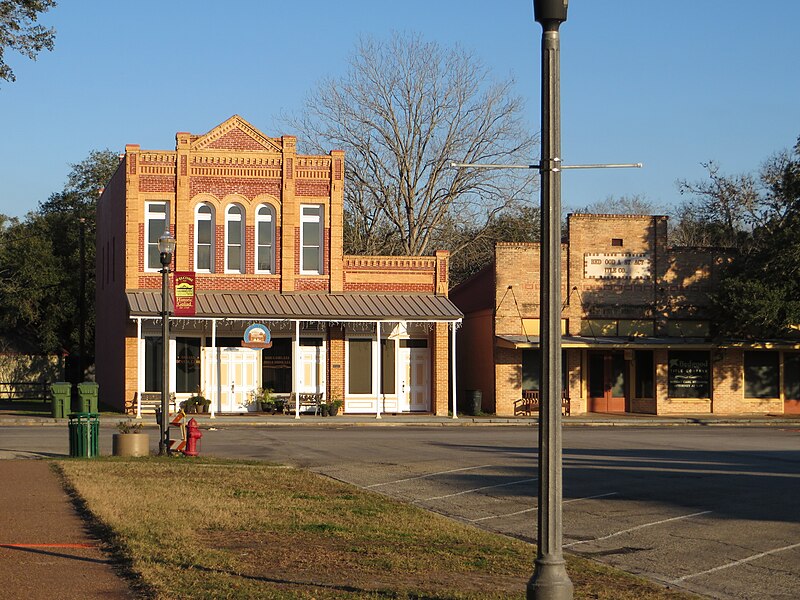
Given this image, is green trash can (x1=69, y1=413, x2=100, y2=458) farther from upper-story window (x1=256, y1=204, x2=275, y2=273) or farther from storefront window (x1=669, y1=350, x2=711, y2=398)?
storefront window (x1=669, y1=350, x2=711, y2=398)

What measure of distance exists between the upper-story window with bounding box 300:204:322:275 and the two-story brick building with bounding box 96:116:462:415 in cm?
4

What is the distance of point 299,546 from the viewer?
426 inches

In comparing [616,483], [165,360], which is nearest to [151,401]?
[165,360]

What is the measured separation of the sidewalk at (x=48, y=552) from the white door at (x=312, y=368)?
22450 mm

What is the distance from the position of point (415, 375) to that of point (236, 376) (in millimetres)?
6387

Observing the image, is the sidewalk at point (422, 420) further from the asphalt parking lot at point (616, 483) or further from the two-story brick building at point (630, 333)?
the asphalt parking lot at point (616, 483)

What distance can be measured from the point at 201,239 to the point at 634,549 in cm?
2798

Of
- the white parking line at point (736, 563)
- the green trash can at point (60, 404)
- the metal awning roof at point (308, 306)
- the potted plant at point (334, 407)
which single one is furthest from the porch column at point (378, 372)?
the white parking line at point (736, 563)

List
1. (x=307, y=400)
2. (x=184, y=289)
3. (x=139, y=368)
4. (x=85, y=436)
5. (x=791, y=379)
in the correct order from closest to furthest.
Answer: (x=85, y=436) < (x=184, y=289) < (x=139, y=368) < (x=307, y=400) < (x=791, y=379)

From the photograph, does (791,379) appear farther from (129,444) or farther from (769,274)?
(129,444)

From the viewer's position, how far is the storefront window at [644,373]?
40.9 meters

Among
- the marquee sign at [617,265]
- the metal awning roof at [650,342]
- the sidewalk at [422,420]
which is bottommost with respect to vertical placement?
the sidewalk at [422,420]

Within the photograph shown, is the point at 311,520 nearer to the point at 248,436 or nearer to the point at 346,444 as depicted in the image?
the point at 346,444

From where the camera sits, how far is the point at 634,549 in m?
11.7
